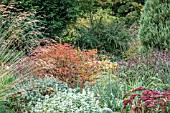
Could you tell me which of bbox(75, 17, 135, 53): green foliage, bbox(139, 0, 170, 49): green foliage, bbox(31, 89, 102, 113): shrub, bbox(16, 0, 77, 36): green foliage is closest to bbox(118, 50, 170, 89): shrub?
bbox(139, 0, 170, 49): green foliage

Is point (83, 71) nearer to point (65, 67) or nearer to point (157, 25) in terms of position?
point (65, 67)

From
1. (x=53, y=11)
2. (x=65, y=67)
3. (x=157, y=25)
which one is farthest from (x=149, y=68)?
(x=53, y=11)

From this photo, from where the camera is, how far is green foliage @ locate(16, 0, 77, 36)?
8.24 metres

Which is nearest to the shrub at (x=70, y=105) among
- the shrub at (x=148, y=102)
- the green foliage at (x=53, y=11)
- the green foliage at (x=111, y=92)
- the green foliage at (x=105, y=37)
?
the green foliage at (x=111, y=92)

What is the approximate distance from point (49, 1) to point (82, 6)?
104 inches

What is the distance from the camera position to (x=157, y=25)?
6438 mm

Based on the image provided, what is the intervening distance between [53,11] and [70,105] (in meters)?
4.90

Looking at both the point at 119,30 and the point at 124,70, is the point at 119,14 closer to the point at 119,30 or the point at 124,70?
the point at 119,30

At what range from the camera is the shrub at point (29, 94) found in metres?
4.37

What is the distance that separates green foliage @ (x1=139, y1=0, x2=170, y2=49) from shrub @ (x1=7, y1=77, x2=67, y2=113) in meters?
2.46

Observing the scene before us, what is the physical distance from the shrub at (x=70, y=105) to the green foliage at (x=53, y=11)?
4420 mm

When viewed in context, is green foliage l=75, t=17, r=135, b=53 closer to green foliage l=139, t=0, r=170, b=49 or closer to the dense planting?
the dense planting

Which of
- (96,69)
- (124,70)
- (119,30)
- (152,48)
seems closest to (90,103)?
(124,70)

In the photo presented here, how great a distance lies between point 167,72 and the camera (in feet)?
17.6
